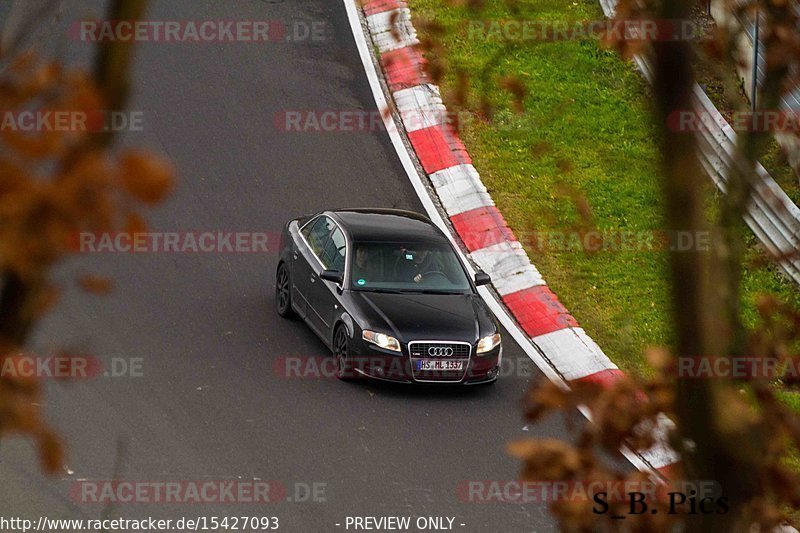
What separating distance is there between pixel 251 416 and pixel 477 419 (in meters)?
2.02

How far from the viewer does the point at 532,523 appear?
9.38 metres

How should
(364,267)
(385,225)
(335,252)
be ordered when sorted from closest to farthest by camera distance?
(364,267) → (335,252) → (385,225)

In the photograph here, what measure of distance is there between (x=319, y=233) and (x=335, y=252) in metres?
0.51

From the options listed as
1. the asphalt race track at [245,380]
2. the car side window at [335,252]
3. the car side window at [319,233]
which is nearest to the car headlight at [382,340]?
the asphalt race track at [245,380]

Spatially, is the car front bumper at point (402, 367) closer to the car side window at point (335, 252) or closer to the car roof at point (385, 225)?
the car side window at point (335, 252)

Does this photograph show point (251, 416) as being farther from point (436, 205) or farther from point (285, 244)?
point (436, 205)

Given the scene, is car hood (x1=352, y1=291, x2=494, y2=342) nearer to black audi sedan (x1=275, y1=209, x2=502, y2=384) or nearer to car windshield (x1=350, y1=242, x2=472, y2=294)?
black audi sedan (x1=275, y1=209, x2=502, y2=384)

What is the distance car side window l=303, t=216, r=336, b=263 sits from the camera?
12656 mm

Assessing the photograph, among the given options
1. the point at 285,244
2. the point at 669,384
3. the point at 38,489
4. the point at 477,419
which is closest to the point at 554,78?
the point at 285,244

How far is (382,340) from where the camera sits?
37.1ft

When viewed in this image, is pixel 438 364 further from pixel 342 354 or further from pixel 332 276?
pixel 332 276

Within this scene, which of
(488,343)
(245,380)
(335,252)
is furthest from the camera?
(335,252)

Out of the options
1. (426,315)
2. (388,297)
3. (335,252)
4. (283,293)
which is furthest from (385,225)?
(426,315)

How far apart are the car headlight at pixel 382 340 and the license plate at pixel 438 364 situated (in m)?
0.26
